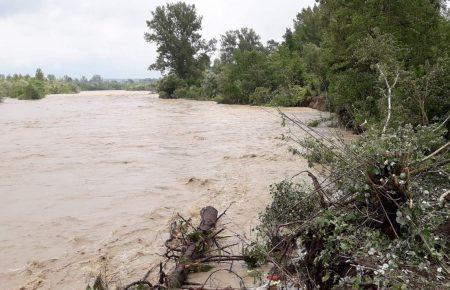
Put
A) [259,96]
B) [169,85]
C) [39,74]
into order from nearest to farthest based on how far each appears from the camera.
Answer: [259,96], [169,85], [39,74]

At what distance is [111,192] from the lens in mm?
7230

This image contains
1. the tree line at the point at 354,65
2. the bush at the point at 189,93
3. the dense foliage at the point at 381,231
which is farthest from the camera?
the bush at the point at 189,93

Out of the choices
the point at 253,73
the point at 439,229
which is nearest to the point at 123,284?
the point at 439,229

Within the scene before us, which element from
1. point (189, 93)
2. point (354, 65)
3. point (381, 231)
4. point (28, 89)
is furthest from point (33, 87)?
point (381, 231)

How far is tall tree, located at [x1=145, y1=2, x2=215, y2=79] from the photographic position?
139 ft

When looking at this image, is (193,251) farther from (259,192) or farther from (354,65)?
(354,65)

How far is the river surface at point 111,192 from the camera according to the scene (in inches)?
181

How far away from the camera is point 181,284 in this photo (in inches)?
147

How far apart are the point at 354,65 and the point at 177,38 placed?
3096 cm

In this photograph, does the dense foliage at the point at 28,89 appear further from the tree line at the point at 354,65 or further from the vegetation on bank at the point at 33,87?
the tree line at the point at 354,65

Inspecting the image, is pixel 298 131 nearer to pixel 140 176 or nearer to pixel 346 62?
pixel 346 62

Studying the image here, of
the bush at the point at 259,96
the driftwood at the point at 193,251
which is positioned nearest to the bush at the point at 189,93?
the bush at the point at 259,96

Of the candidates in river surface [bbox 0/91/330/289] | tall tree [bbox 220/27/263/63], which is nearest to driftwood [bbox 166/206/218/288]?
river surface [bbox 0/91/330/289]

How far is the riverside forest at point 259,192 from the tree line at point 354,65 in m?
0.07
